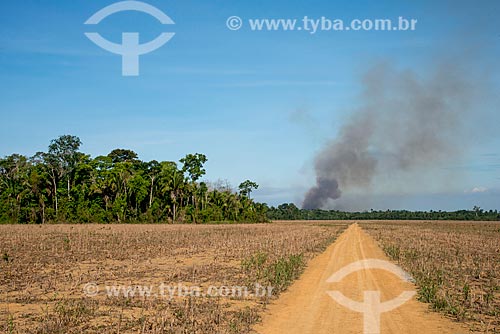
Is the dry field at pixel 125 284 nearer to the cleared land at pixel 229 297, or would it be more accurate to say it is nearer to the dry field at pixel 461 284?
the cleared land at pixel 229 297

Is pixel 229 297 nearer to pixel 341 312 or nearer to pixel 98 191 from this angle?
pixel 341 312

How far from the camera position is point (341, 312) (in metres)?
10.6

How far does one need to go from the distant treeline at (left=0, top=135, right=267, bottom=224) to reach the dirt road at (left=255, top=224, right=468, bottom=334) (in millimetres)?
68078

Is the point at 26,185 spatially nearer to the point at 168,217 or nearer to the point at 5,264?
the point at 168,217

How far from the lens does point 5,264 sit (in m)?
18.8

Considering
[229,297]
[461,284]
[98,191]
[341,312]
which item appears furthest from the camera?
[98,191]

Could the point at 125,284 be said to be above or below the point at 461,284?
above

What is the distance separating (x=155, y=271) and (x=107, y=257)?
18.7 feet

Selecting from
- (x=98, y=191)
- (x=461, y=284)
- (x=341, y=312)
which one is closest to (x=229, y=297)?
(x=341, y=312)

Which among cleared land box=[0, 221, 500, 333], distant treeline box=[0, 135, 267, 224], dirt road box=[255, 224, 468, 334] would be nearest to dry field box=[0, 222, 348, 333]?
cleared land box=[0, 221, 500, 333]

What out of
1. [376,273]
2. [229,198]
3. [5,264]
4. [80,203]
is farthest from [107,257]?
[229,198]

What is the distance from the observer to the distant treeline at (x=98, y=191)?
75000 millimetres

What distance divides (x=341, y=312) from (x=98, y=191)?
241ft

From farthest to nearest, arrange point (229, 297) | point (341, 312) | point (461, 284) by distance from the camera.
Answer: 1. point (461, 284)
2. point (229, 297)
3. point (341, 312)
